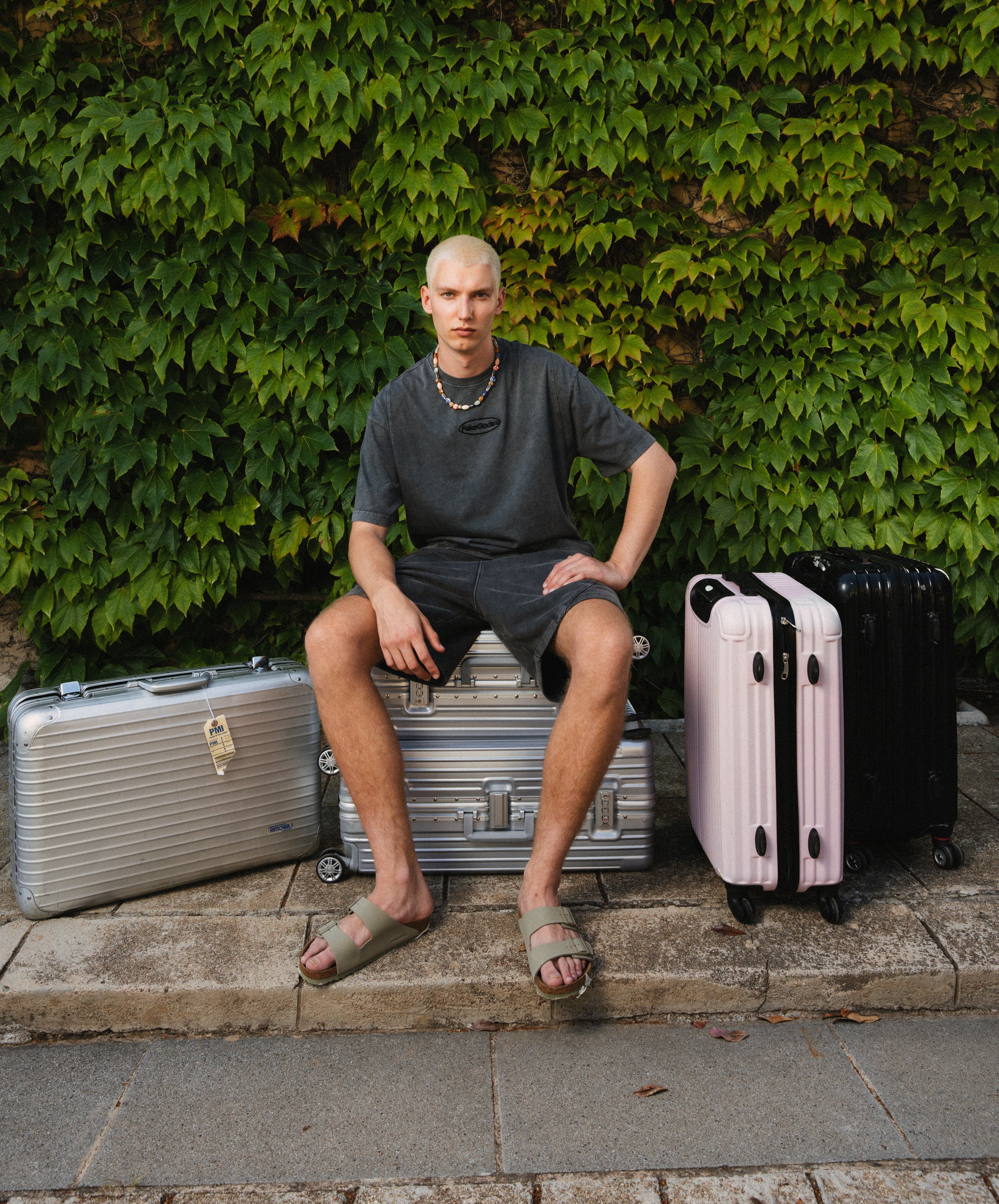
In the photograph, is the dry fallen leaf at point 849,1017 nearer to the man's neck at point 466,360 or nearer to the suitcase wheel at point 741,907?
the suitcase wheel at point 741,907

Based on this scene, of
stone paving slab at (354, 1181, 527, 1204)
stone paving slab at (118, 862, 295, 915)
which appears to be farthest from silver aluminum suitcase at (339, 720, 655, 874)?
stone paving slab at (354, 1181, 527, 1204)

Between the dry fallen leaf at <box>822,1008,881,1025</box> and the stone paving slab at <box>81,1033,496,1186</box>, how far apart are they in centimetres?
76

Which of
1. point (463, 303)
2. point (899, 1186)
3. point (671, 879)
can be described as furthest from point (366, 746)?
point (899, 1186)

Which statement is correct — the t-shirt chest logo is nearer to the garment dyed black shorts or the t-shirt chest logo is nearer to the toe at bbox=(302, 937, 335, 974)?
the garment dyed black shorts

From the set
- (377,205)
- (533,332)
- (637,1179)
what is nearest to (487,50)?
(377,205)

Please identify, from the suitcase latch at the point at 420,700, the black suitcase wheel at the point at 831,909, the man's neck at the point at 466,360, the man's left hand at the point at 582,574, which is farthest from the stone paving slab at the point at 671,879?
the man's neck at the point at 466,360

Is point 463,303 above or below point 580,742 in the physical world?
above

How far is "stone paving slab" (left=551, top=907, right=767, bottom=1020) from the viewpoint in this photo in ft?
6.84

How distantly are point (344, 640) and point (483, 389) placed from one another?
2.63 feet

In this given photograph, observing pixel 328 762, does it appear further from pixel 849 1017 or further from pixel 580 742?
pixel 849 1017

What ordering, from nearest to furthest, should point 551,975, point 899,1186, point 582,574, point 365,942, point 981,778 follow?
point 899,1186, point 551,975, point 365,942, point 582,574, point 981,778

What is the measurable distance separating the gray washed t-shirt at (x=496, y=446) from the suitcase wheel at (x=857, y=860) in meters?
1.17

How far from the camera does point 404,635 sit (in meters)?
2.34

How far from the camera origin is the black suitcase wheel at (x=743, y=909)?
2293 millimetres
